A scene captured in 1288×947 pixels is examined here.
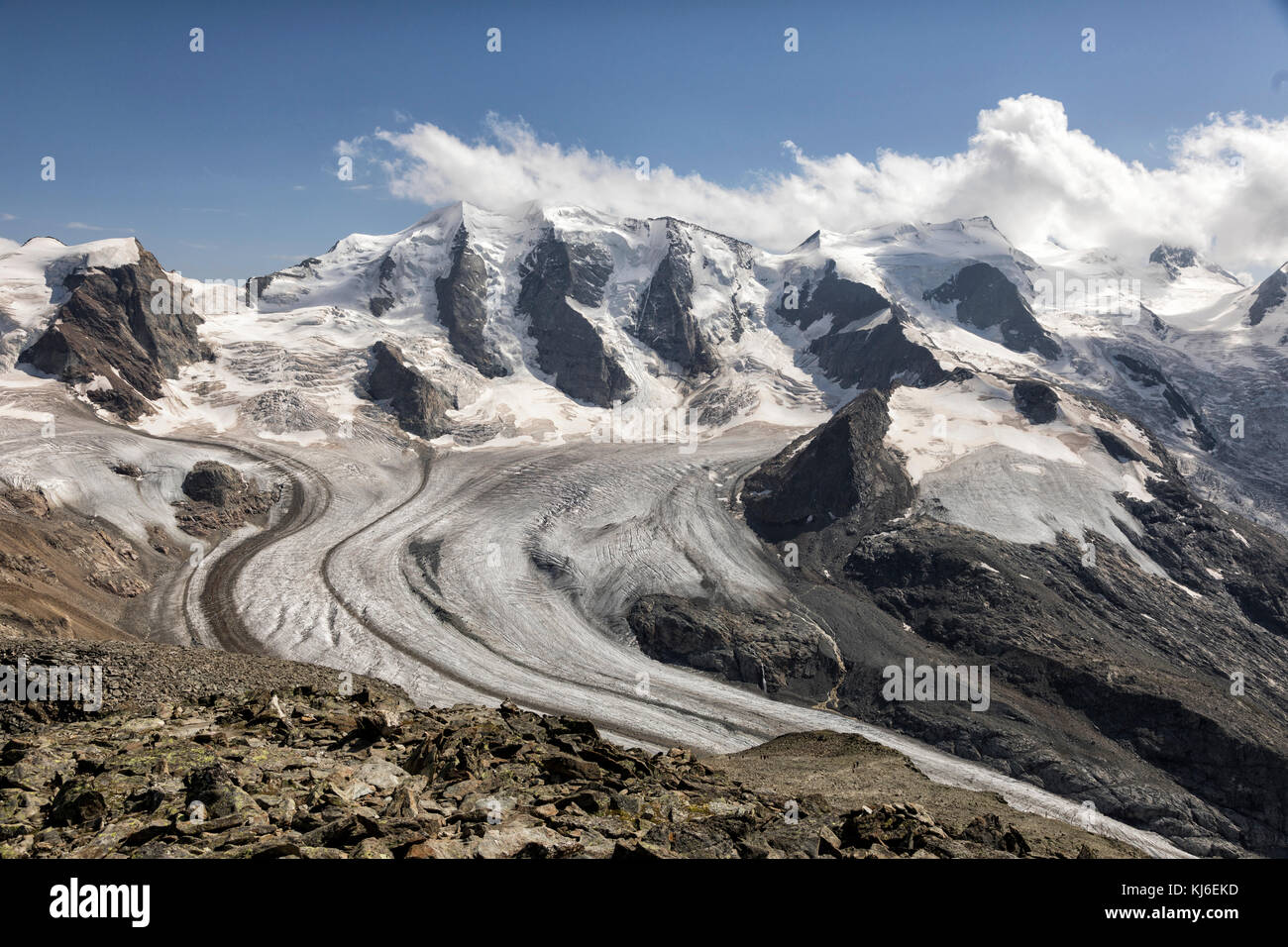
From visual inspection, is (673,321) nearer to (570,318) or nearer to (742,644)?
(570,318)

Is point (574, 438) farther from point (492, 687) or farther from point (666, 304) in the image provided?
point (492, 687)

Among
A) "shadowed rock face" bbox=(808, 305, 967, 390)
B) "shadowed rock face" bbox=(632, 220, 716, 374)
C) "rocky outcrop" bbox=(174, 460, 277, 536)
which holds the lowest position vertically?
"rocky outcrop" bbox=(174, 460, 277, 536)

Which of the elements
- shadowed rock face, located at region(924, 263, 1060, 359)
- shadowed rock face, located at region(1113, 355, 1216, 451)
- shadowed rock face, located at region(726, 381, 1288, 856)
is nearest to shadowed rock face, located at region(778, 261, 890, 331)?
shadowed rock face, located at region(924, 263, 1060, 359)

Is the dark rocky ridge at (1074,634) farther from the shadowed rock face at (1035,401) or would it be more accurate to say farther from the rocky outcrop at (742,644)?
the shadowed rock face at (1035,401)

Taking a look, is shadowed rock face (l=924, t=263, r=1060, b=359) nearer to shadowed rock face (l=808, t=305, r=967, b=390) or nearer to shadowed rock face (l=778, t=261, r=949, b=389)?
shadowed rock face (l=778, t=261, r=949, b=389)

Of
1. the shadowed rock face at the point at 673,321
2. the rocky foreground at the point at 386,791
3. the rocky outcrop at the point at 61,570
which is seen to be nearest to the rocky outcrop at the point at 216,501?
the rocky outcrop at the point at 61,570
